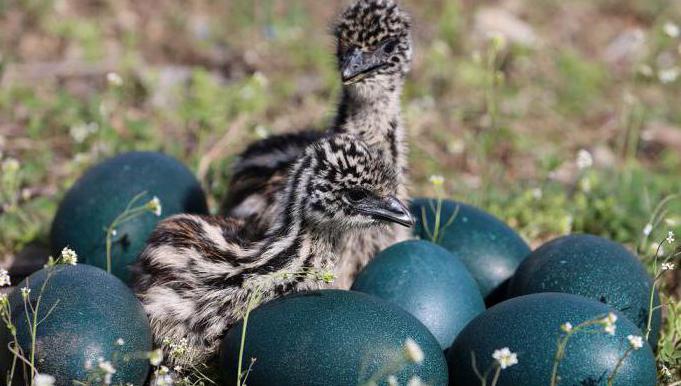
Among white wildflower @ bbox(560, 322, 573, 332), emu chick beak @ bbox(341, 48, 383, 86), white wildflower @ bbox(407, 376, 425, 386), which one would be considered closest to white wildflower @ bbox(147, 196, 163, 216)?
emu chick beak @ bbox(341, 48, 383, 86)

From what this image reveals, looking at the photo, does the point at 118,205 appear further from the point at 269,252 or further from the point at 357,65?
the point at 357,65

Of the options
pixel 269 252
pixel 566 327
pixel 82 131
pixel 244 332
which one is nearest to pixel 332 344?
pixel 244 332

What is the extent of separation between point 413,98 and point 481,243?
422 cm

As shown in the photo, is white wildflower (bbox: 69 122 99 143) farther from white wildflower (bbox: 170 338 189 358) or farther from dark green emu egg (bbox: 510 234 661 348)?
dark green emu egg (bbox: 510 234 661 348)

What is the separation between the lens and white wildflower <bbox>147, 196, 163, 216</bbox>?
5.19 meters

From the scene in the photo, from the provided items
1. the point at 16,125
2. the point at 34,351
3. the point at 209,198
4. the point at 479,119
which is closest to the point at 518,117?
the point at 479,119

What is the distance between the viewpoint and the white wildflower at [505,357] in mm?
3961

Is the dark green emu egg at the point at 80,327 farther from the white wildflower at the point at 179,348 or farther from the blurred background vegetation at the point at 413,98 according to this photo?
the blurred background vegetation at the point at 413,98

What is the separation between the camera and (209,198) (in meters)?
7.24

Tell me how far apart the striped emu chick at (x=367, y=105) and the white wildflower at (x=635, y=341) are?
1.83 metres

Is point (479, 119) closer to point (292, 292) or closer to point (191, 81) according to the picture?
point (191, 81)

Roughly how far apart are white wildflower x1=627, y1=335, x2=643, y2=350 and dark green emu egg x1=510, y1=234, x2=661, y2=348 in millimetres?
652

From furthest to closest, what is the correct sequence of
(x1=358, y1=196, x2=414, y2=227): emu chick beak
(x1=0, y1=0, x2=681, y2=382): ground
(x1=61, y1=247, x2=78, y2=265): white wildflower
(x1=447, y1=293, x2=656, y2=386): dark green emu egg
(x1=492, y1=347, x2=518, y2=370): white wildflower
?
(x1=0, y1=0, x2=681, y2=382): ground, (x1=358, y1=196, x2=414, y2=227): emu chick beak, (x1=61, y1=247, x2=78, y2=265): white wildflower, (x1=447, y1=293, x2=656, y2=386): dark green emu egg, (x1=492, y1=347, x2=518, y2=370): white wildflower

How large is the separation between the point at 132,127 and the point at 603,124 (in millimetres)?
5028
